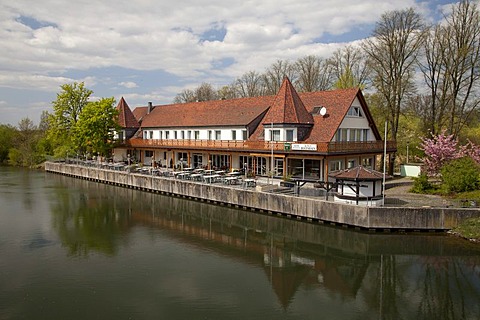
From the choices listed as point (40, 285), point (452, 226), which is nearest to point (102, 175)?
point (40, 285)

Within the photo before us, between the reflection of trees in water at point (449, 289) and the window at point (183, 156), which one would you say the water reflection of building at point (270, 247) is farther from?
the window at point (183, 156)

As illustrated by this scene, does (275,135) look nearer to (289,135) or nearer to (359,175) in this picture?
(289,135)

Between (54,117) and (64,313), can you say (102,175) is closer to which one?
(54,117)

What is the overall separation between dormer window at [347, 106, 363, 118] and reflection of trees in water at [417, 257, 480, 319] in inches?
619

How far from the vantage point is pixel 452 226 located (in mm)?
20531

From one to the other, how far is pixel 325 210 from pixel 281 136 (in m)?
9.81

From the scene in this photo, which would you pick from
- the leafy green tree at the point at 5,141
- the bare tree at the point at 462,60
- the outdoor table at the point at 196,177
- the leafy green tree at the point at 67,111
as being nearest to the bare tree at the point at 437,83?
the bare tree at the point at 462,60

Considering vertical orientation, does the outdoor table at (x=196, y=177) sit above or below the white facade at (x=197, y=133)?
below

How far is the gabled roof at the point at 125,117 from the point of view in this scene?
46.5 meters

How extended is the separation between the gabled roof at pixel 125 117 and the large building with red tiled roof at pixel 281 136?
17.5 feet

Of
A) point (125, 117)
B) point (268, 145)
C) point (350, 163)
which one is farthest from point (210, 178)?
point (125, 117)

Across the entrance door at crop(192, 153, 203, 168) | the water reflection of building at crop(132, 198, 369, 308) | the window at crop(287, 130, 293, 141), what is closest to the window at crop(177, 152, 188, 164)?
the entrance door at crop(192, 153, 203, 168)

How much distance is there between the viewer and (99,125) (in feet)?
143

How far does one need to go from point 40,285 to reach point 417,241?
57.3 ft
